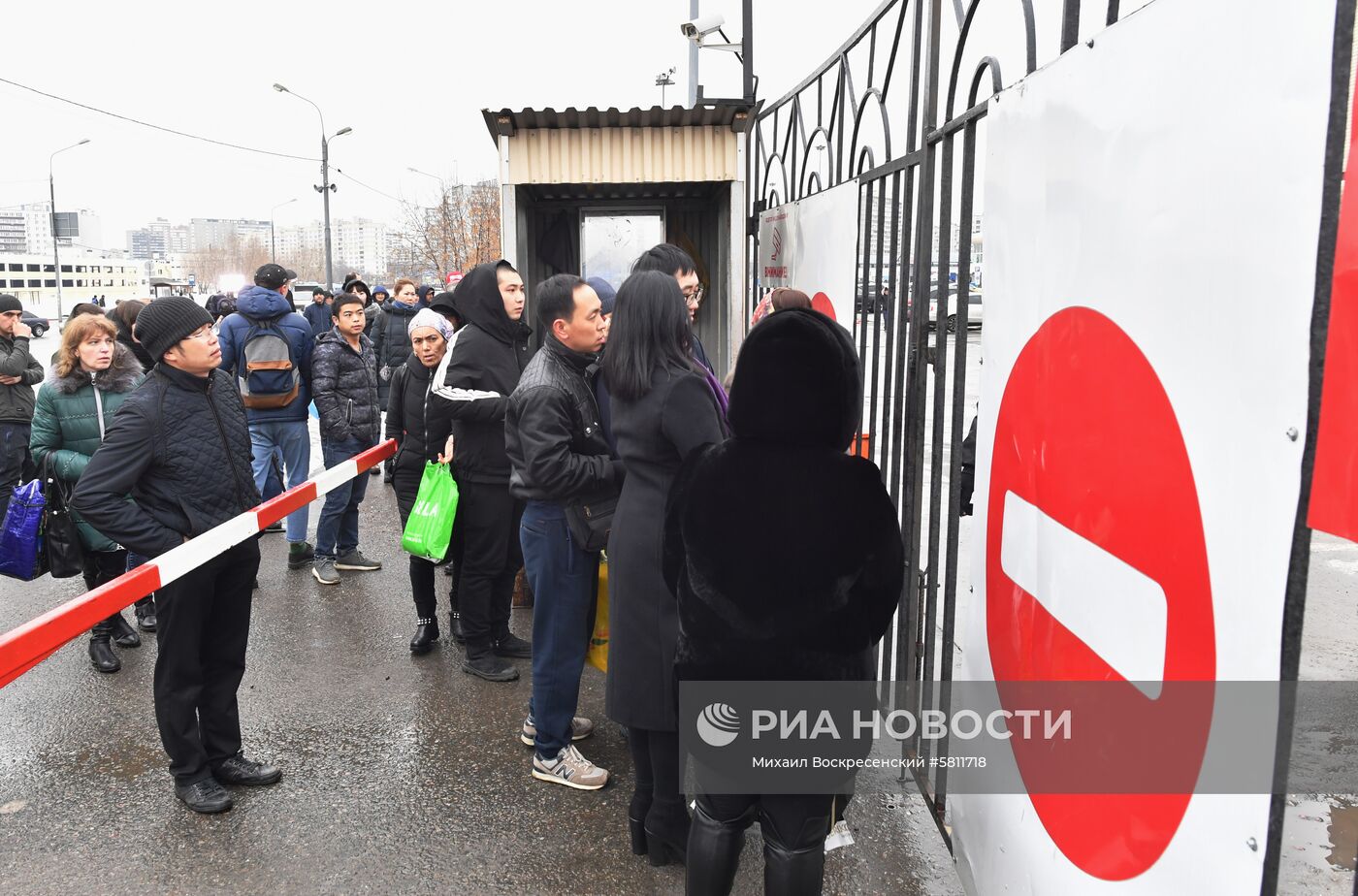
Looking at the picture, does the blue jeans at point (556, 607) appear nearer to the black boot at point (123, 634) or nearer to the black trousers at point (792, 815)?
the black trousers at point (792, 815)

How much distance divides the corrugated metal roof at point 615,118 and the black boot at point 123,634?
3595 mm

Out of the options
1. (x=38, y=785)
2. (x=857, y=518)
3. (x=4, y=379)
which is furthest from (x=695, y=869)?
(x=4, y=379)

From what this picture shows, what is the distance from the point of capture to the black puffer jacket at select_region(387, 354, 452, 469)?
4691mm

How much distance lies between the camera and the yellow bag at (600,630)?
366cm

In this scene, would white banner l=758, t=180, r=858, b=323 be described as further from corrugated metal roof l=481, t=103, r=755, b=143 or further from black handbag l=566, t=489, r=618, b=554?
corrugated metal roof l=481, t=103, r=755, b=143

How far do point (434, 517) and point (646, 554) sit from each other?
1911 mm

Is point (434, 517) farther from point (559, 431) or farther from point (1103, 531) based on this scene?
point (1103, 531)

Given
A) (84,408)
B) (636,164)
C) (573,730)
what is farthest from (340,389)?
(573,730)

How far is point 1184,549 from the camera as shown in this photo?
1465 millimetres

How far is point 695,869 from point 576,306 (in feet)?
5.98

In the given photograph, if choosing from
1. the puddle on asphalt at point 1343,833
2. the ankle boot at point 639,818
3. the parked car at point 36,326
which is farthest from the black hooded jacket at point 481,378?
the parked car at point 36,326

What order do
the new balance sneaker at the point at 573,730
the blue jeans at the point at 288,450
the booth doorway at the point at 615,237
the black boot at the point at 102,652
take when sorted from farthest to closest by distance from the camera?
1. the booth doorway at the point at 615,237
2. the blue jeans at the point at 288,450
3. the black boot at the point at 102,652
4. the new balance sneaker at the point at 573,730

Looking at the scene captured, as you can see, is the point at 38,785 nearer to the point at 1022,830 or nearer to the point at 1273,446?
the point at 1022,830

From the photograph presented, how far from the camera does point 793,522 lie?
2.29 m
